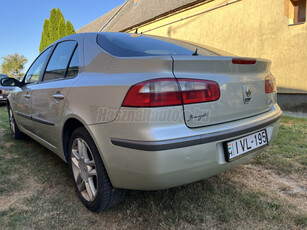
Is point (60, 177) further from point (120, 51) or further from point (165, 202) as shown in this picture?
point (120, 51)

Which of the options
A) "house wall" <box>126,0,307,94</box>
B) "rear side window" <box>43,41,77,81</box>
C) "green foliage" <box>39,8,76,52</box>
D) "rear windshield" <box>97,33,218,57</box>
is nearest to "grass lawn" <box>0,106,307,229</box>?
"rear side window" <box>43,41,77,81</box>

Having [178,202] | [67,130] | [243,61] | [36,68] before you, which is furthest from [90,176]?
[36,68]

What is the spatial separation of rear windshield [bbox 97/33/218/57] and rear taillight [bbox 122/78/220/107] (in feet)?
1.19

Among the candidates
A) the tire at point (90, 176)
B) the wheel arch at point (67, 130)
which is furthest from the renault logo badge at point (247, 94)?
the wheel arch at point (67, 130)

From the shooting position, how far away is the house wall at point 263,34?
6.57m

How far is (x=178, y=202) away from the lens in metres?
2.02

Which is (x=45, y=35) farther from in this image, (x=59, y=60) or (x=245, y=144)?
(x=245, y=144)

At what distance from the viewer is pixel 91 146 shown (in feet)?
5.85

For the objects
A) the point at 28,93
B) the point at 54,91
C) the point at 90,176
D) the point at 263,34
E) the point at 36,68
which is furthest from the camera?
the point at 263,34

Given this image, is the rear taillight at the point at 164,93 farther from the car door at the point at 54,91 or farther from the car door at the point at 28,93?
the car door at the point at 28,93

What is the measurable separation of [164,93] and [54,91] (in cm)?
129

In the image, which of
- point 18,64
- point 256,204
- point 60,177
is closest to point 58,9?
point 60,177

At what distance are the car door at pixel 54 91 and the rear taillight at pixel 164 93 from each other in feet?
2.66

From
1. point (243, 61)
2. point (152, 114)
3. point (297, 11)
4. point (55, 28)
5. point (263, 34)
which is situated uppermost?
point (55, 28)
